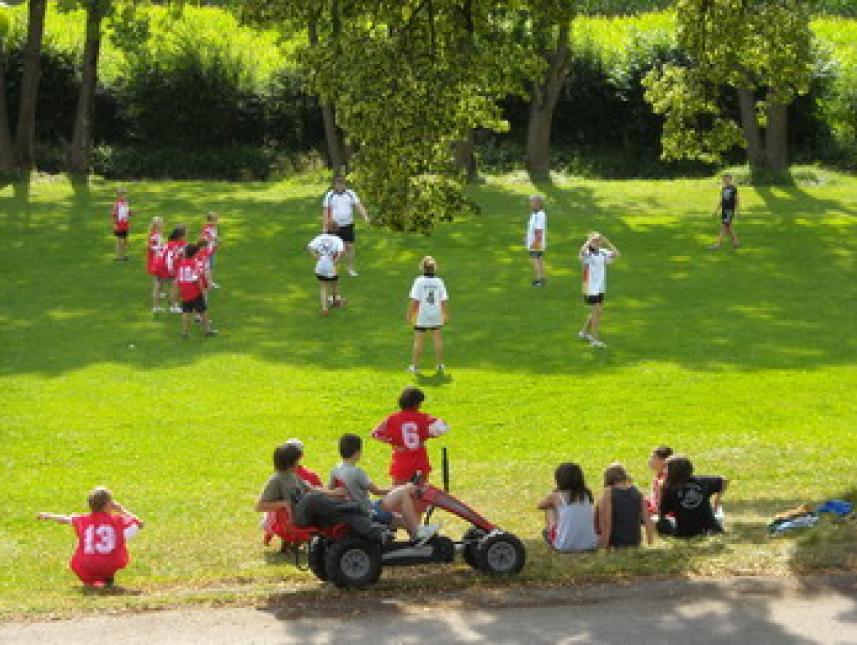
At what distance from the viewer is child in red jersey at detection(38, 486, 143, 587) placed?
576 inches

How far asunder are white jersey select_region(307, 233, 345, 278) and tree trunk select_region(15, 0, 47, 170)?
1957cm

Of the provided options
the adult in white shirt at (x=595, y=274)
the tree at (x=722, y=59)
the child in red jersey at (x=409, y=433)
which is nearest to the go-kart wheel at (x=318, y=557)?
the child in red jersey at (x=409, y=433)

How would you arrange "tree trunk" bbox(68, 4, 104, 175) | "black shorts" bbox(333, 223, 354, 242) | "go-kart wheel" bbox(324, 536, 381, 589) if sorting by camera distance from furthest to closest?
"tree trunk" bbox(68, 4, 104, 175), "black shorts" bbox(333, 223, 354, 242), "go-kart wheel" bbox(324, 536, 381, 589)

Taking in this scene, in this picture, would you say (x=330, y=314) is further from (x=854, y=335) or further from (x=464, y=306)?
(x=854, y=335)

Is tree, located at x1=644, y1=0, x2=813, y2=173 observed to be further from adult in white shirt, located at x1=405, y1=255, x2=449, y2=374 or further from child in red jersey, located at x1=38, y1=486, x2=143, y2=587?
child in red jersey, located at x1=38, y1=486, x2=143, y2=587

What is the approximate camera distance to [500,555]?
45.3 ft

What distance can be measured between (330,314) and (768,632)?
17.1 m

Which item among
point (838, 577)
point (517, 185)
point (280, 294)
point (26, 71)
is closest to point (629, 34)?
point (517, 185)

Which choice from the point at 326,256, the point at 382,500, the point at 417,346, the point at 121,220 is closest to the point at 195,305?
the point at 326,256

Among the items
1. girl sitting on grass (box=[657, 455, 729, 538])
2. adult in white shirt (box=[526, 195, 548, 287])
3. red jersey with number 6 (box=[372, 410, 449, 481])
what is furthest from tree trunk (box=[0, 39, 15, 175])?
girl sitting on grass (box=[657, 455, 729, 538])

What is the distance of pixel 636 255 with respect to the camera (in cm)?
3366

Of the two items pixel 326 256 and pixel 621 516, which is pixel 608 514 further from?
pixel 326 256

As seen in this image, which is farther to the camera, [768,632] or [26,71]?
[26,71]

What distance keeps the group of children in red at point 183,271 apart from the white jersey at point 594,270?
256 inches
